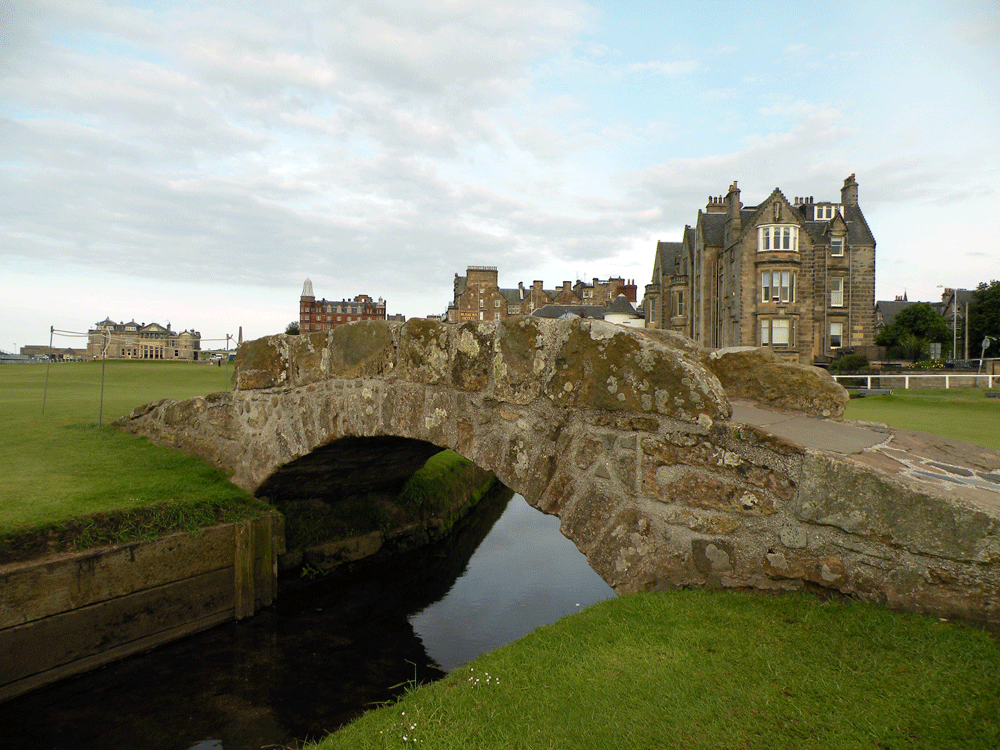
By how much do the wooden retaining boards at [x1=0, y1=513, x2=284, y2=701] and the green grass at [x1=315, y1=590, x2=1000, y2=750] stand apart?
4162 mm

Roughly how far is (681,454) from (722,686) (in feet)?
4.67

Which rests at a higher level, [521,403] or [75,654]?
[521,403]

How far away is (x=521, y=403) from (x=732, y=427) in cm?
162

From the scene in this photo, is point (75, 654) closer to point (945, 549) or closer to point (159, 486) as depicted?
point (159, 486)

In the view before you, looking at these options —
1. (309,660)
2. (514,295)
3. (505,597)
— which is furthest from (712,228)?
(309,660)

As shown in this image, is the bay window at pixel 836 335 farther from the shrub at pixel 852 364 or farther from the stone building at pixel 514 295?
the stone building at pixel 514 295

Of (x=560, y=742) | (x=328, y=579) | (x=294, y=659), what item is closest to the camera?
(x=560, y=742)

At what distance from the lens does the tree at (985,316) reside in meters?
49.3

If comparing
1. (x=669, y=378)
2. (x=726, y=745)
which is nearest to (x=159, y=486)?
(x=669, y=378)

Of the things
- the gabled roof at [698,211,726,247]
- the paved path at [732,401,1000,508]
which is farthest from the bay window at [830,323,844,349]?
Answer: the paved path at [732,401,1000,508]

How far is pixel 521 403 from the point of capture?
181 inches

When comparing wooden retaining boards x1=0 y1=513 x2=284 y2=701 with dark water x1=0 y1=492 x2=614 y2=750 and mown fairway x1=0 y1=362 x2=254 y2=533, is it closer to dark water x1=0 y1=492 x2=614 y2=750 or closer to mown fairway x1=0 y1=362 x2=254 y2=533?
dark water x1=0 y1=492 x2=614 y2=750

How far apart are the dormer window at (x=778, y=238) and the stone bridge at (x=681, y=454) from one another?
3693 cm

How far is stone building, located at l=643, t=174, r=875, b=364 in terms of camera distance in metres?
38.9
